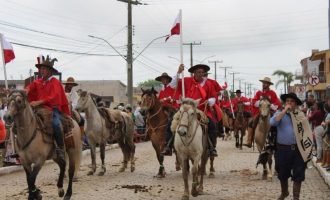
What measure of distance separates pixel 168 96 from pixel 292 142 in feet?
20.3

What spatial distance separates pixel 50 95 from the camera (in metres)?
10.2

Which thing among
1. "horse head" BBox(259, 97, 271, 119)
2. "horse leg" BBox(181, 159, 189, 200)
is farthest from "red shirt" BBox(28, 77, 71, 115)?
"horse head" BBox(259, 97, 271, 119)

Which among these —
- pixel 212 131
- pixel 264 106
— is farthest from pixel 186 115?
pixel 264 106

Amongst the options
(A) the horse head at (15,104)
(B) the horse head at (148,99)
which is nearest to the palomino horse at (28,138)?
(A) the horse head at (15,104)

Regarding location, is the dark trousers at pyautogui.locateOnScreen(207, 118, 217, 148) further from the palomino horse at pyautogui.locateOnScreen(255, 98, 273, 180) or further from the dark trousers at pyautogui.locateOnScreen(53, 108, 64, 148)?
the dark trousers at pyautogui.locateOnScreen(53, 108, 64, 148)

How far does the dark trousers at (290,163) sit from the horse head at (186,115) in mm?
1796

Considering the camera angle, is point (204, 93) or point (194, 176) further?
A: point (204, 93)

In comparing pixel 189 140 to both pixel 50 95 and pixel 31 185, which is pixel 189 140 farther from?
pixel 31 185

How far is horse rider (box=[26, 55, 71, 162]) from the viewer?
10.1 m

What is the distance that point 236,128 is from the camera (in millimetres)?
23906

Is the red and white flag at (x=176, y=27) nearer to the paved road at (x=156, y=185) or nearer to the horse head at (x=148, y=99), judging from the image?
the horse head at (x=148, y=99)

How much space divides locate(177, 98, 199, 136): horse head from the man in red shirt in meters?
1.50

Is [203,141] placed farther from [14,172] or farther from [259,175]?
[14,172]

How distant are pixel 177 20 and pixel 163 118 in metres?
2.71
